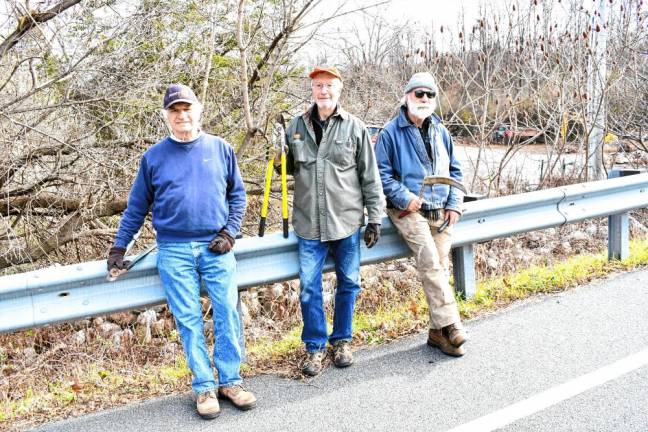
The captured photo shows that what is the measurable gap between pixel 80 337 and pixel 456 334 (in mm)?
3250

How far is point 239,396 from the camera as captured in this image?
3.34 m

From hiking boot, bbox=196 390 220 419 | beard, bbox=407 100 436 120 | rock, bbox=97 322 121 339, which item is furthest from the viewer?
rock, bbox=97 322 121 339

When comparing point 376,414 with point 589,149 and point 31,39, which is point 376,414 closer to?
point 31,39

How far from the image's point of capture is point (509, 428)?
115 inches

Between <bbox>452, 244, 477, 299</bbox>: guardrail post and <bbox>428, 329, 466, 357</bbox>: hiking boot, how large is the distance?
888 mm

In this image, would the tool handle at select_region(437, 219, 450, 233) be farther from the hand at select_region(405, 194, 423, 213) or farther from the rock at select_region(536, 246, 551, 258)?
the rock at select_region(536, 246, 551, 258)

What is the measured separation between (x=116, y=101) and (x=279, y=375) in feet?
11.8

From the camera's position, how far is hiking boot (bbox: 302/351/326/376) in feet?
12.1

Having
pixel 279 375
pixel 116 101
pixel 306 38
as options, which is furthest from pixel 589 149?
pixel 279 375

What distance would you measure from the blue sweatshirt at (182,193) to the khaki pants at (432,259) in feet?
3.77

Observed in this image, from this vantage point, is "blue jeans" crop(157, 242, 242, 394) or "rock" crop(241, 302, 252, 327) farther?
"rock" crop(241, 302, 252, 327)

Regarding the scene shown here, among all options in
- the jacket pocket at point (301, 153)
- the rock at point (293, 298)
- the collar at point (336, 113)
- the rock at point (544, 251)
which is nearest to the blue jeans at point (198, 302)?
the jacket pocket at point (301, 153)

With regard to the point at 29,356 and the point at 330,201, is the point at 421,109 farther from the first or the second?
the point at 29,356

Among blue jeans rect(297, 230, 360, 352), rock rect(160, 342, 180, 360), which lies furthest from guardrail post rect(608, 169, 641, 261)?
rock rect(160, 342, 180, 360)
